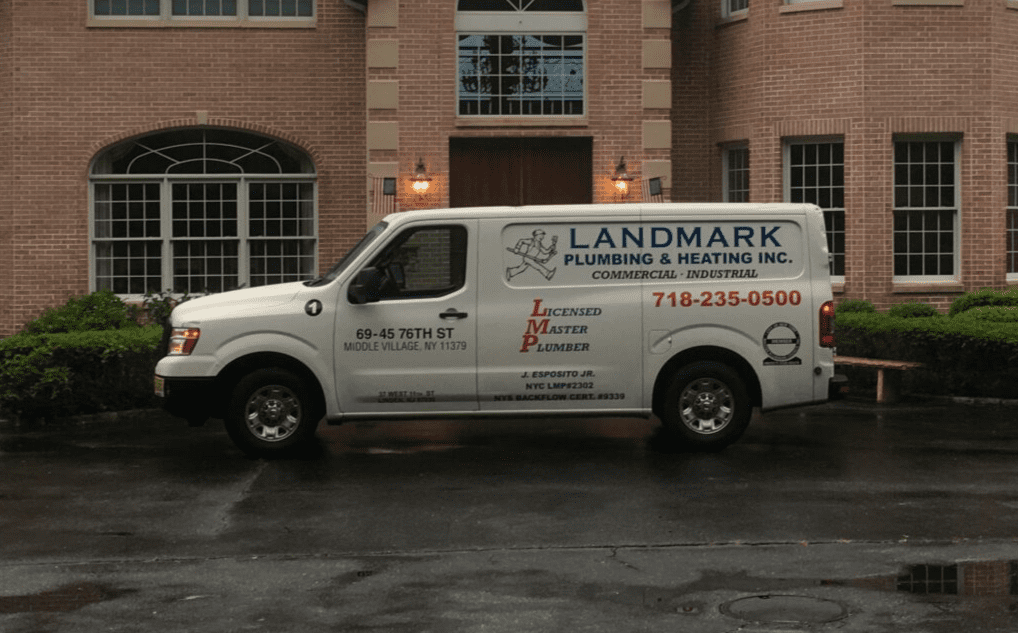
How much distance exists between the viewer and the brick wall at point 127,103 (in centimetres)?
2089

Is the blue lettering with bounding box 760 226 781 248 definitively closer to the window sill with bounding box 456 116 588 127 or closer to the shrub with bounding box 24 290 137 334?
the window sill with bounding box 456 116 588 127

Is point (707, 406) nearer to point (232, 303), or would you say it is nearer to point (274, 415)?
point (274, 415)

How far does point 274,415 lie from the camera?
1207cm

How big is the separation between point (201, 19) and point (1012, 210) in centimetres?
1171

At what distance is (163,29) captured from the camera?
21.1 meters

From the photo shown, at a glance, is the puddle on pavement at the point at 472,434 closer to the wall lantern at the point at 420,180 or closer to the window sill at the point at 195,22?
the wall lantern at the point at 420,180

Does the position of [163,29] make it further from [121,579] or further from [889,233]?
[121,579]

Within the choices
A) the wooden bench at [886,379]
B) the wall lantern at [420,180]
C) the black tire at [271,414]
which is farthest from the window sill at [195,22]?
the black tire at [271,414]

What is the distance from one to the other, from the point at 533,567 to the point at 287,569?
129 cm

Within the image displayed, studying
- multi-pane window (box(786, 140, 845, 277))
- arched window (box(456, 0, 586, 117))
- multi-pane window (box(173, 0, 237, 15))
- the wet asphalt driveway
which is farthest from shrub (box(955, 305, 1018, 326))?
multi-pane window (box(173, 0, 237, 15))

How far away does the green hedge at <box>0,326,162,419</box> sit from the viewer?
1473 centimetres

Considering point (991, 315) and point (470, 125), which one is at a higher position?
point (470, 125)

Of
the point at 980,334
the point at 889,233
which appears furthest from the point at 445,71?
the point at 980,334

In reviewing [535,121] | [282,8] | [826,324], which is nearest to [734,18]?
[535,121]
